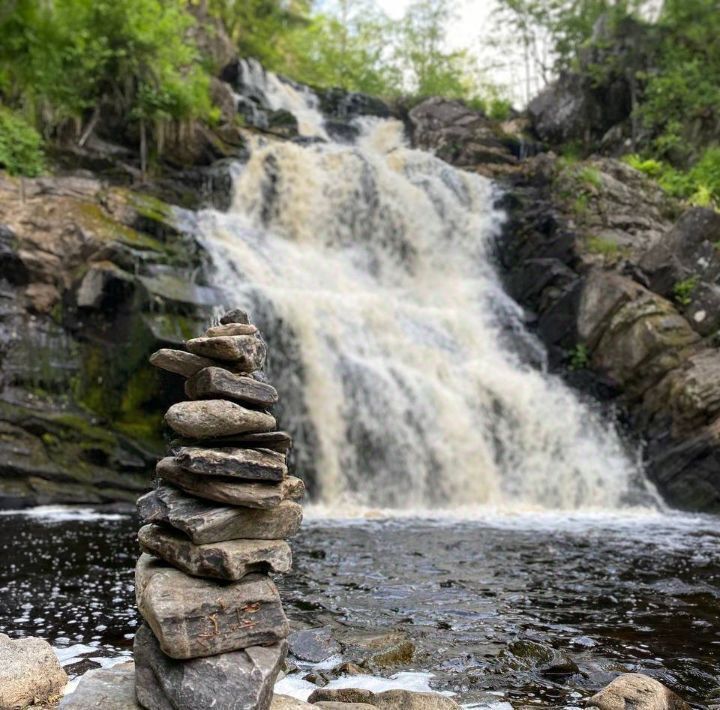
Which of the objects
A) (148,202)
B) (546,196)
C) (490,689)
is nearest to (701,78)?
(546,196)

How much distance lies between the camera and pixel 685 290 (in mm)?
20734

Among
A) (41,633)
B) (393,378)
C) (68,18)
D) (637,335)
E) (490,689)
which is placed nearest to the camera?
(490,689)

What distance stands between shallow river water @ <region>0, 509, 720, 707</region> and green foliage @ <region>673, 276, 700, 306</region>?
8.83m

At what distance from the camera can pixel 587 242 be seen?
2395cm

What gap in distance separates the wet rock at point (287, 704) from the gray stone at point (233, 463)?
1.60 meters

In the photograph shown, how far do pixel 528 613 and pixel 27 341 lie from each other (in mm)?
13360

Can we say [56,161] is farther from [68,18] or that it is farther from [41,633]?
[41,633]

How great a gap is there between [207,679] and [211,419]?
1.84 metres

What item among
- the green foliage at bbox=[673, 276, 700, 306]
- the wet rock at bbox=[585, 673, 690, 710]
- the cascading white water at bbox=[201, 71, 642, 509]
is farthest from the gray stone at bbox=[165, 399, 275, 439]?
the green foliage at bbox=[673, 276, 700, 306]

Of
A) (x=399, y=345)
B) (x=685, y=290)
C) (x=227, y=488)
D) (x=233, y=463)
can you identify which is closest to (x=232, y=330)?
(x=233, y=463)

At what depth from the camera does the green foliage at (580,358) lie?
21188mm

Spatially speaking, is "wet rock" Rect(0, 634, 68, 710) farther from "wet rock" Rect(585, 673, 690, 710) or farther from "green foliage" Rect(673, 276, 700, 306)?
"green foliage" Rect(673, 276, 700, 306)

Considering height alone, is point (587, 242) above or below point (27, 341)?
above

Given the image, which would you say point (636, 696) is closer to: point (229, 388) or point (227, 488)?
point (227, 488)
